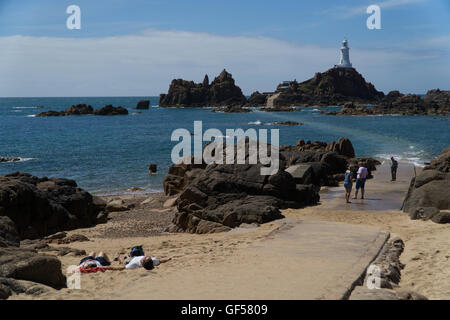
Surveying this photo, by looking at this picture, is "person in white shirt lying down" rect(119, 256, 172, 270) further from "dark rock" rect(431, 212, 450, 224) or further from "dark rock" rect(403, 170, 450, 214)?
"dark rock" rect(403, 170, 450, 214)

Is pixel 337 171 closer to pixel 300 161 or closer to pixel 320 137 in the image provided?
pixel 300 161

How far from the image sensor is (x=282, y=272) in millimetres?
8859

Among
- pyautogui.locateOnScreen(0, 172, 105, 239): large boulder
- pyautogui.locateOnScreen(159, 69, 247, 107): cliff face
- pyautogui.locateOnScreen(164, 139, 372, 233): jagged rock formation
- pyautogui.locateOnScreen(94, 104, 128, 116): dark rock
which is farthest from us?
pyautogui.locateOnScreen(159, 69, 247, 107): cliff face

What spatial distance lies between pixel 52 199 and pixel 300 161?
1356 centimetres

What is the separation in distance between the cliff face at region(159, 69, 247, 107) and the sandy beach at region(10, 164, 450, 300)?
136m

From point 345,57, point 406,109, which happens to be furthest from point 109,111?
point 345,57

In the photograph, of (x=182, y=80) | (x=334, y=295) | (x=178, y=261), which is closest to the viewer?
(x=334, y=295)

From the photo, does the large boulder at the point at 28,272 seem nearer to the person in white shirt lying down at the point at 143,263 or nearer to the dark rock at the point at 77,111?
the person in white shirt lying down at the point at 143,263

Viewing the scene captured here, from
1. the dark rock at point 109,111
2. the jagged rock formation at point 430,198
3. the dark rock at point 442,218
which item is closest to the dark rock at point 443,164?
the jagged rock formation at point 430,198

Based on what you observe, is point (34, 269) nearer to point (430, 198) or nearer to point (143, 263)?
point (143, 263)

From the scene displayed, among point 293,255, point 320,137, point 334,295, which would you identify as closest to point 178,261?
point 293,255

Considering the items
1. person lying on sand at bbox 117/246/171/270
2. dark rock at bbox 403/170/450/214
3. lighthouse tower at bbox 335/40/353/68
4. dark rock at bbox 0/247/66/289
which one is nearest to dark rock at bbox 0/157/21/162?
person lying on sand at bbox 117/246/171/270

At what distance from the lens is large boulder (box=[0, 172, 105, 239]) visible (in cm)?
1555
